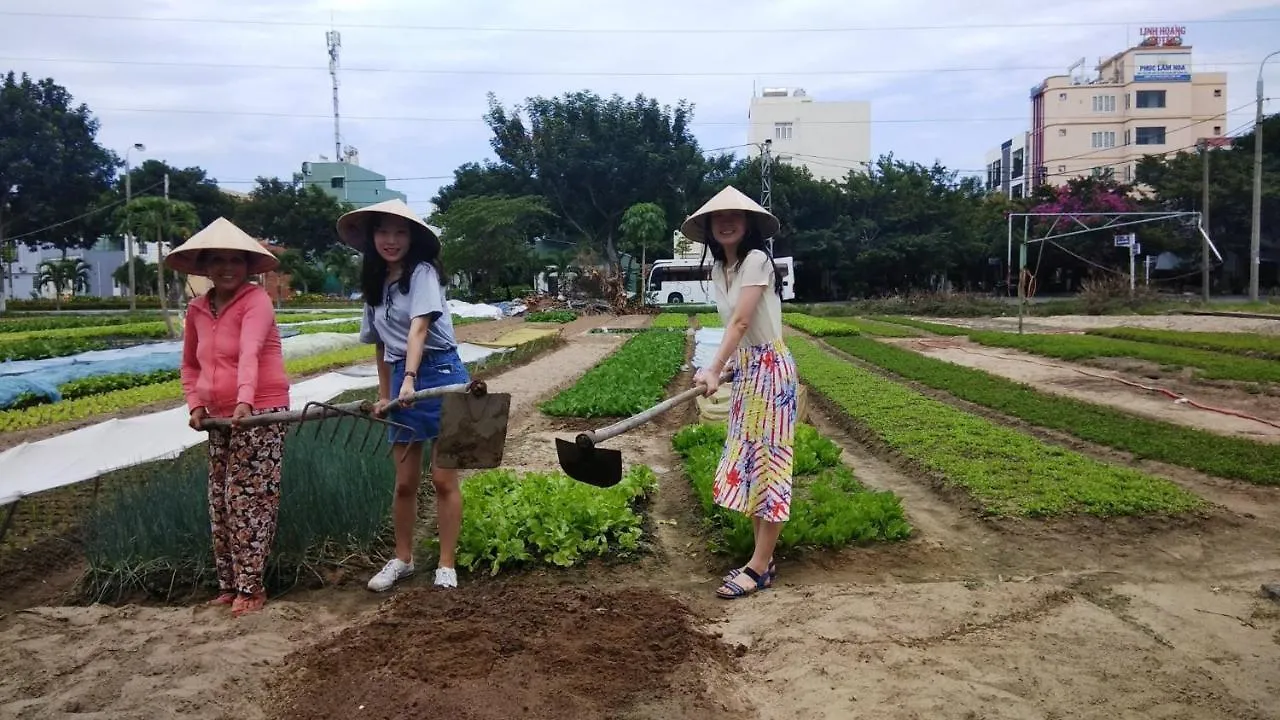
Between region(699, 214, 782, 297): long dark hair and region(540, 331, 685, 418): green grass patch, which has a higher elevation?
region(699, 214, 782, 297): long dark hair

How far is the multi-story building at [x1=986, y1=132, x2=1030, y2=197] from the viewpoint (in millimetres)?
62938

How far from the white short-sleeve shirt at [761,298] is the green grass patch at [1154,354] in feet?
32.3

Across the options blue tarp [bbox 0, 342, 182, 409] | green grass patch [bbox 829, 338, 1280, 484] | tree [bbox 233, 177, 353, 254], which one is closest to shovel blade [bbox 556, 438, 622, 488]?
green grass patch [bbox 829, 338, 1280, 484]

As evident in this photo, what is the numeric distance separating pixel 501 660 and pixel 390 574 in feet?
4.41

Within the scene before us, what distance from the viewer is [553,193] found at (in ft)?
144

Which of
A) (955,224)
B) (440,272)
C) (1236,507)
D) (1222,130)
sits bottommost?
(1236,507)

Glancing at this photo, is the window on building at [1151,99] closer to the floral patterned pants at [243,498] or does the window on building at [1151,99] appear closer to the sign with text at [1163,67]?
the sign with text at [1163,67]

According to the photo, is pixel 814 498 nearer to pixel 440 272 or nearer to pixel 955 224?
pixel 440 272

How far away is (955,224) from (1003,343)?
2588 centimetres

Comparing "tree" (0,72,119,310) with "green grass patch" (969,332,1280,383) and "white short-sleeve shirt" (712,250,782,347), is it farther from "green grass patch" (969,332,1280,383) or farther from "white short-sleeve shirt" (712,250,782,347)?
"white short-sleeve shirt" (712,250,782,347)

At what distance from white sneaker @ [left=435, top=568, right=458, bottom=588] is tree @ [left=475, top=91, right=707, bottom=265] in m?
39.6

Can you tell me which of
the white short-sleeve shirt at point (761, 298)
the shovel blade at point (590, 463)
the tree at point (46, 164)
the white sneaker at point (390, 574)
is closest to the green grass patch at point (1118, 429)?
the white short-sleeve shirt at point (761, 298)

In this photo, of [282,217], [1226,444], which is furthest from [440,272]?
[282,217]

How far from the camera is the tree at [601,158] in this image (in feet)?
141
